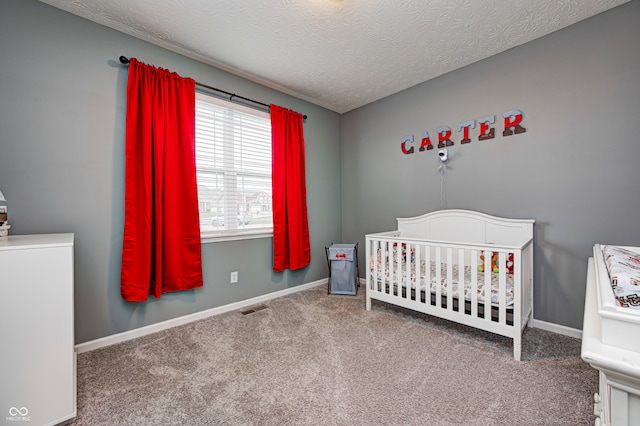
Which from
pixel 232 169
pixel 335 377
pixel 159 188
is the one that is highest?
pixel 232 169

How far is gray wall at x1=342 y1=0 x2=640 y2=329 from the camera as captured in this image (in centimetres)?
182

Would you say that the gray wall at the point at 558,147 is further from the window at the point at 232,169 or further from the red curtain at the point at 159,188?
the red curtain at the point at 159,188

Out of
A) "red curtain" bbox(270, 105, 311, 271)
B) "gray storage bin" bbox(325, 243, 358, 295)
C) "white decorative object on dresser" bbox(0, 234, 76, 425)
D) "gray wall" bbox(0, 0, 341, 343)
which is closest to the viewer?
"white decorative object on dresser" bbox(0, 234, 76, 425)

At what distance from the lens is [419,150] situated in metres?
2.88

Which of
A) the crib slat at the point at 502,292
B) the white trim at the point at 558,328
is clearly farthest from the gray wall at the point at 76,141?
the white trim at the point at 558,328

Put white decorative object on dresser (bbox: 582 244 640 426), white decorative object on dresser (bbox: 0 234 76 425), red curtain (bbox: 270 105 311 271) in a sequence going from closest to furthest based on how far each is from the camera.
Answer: white decorative object on dresser (bbox: 582 244 640 426), white decorative object on dresser (bbox: 0 234 76 425), red curtain (bbox: 270 105 311 271)

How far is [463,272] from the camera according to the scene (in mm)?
1948

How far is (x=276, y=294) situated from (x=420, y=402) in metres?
1.92

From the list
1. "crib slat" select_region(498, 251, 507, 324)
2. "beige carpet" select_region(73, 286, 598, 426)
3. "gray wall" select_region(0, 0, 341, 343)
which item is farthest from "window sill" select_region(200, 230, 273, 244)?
"crib slat" select_region(498, 251, 507, 324)

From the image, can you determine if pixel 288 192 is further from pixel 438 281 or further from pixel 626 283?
pixel 626 283

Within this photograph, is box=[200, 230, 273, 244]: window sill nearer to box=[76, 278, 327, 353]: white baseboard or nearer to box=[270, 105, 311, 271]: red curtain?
box=[270, 105, 311, 271]: red curtain

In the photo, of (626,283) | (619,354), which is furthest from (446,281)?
(619,354)

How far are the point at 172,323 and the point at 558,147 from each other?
137 inches

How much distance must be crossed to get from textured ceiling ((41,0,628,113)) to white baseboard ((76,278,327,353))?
91.8 inches
